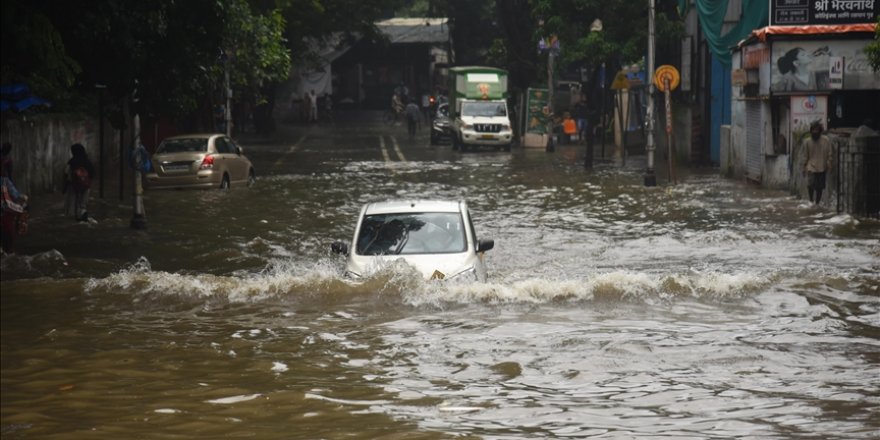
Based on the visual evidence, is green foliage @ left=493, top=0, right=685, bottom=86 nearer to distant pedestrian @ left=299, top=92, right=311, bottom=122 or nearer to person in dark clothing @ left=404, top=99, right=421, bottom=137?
person in dark clothing @ left=404, top=99, right=421, bottom=137

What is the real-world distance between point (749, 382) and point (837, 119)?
2102 centimetres

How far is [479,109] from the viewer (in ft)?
170

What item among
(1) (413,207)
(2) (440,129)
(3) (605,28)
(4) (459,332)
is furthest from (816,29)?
(2) (440,129)

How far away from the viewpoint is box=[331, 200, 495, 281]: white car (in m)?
15.0

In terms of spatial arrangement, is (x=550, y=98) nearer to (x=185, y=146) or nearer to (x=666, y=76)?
(x=666, y=76)

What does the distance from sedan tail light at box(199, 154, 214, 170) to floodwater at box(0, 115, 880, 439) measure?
5.43 metres

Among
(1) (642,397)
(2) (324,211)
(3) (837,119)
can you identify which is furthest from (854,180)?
(1) (642,397)

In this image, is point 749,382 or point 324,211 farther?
point 324,211

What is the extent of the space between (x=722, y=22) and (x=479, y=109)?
1651 cm

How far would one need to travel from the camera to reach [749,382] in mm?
11156

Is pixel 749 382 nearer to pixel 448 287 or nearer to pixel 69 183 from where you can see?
pixel 448 287

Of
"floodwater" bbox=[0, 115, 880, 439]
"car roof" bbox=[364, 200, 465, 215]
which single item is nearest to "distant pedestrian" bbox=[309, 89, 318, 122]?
"floodwater" bbox=[0, 115, 880, 439]

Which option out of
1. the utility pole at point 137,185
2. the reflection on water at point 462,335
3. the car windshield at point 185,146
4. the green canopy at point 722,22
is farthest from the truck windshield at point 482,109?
the utility pole at point 137,185

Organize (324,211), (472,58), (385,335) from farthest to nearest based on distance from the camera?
(472,58)
(324,211)
(385,335)
